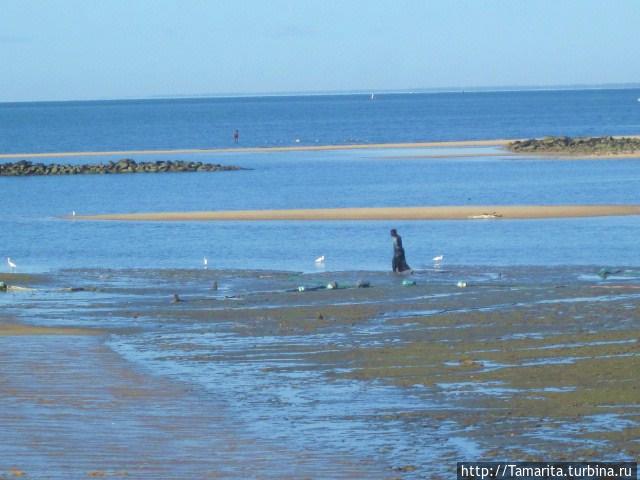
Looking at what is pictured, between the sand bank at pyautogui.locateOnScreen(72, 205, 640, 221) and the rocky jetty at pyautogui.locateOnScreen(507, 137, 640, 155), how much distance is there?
31901 mm

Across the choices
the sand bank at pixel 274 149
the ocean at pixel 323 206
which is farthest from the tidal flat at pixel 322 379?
the sand bank at pixel 274 149

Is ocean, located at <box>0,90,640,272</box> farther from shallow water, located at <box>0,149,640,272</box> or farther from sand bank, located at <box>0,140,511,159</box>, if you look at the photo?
sand bank, located at <box>0,140,511,159</box>

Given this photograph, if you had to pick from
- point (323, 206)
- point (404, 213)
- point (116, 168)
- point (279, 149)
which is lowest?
point (404, 213)

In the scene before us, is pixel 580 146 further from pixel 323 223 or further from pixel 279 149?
pixel 323 223

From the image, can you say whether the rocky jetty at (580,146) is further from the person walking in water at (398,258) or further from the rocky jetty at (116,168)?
the person walking in water at (398,258)

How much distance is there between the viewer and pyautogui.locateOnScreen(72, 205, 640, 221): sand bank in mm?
39594

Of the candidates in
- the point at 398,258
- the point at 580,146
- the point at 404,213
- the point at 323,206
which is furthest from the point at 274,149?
the point at 398,258

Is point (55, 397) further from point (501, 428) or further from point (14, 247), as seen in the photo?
point (14, 247)

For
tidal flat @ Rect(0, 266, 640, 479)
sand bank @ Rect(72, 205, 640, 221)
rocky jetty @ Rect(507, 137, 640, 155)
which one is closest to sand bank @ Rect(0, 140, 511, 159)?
rocky jetty @ Rect(507, 137, 640, 155)

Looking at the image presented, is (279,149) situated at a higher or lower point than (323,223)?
higher

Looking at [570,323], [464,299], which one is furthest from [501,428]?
[464,299]

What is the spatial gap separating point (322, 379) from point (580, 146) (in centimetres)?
6383

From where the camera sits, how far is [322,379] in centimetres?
1491

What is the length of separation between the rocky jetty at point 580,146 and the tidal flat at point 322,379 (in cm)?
5017
